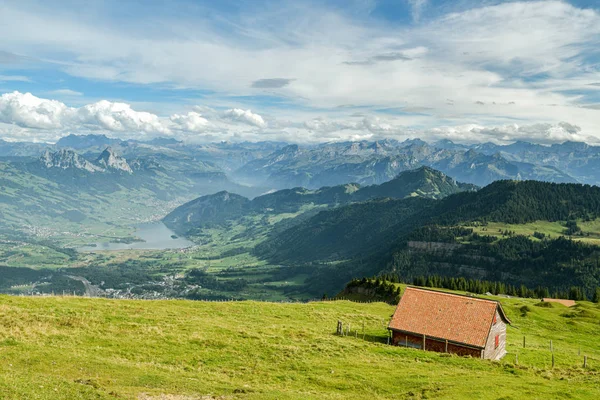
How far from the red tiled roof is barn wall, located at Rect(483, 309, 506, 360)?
1.27 m

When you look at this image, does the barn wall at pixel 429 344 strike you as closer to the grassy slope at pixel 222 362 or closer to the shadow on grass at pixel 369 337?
the shadow on grass at pixel 369 337

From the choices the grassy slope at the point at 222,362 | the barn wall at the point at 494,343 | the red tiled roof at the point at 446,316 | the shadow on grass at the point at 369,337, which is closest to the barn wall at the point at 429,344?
the red tiled roof at the point at 446,316

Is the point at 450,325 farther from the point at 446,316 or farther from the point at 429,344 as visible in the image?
the point at 429,344

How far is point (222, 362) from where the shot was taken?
1544 inches

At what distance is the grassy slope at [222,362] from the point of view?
101 feet

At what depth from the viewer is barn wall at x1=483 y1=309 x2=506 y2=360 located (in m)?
50.3

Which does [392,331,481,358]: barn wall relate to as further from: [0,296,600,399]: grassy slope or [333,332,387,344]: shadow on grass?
[0,296,600,399]: grassy slope

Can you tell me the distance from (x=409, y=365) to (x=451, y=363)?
5619 mm

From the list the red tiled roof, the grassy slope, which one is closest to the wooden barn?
the red tiled roof

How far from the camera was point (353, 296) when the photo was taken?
13662 centimetres

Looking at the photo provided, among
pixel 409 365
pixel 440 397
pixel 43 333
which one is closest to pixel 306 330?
pixel 409 365

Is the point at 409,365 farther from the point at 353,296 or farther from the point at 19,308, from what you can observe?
the point at 353,296

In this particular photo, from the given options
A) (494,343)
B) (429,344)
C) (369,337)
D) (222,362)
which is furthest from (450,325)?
(222,362)

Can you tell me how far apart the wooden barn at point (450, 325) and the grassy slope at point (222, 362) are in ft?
12.1
